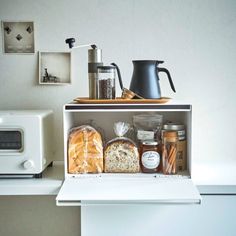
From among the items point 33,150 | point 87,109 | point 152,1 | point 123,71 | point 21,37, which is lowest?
point 33,150

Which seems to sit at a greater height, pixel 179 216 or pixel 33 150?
pixel 33 150

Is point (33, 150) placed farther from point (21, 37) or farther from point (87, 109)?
point (21, 37)

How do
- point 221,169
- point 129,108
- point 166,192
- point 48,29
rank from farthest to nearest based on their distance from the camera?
point 48,29 → point 221,169 → point 129,108 → point 166,192

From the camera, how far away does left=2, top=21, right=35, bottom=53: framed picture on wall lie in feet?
5.54

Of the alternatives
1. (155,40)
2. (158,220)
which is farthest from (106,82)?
(158,220)

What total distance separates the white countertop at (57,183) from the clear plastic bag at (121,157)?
0.69 feet

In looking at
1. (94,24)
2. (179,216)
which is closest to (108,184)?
(179,216)

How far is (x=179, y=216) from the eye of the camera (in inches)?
57.6

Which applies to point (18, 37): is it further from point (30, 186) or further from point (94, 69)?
point (30, 186)

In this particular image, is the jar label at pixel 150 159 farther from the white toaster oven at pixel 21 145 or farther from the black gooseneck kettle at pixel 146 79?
the white toaster oven at pixel 21 145

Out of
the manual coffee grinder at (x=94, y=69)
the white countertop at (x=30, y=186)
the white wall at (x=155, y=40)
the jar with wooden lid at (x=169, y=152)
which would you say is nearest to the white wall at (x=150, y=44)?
the white wall at (x=155, y=40)

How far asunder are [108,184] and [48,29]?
82 cm

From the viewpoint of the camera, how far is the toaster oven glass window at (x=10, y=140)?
4.59 feet

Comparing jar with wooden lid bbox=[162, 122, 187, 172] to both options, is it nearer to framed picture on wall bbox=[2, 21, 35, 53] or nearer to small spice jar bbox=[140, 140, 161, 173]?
small spice jar bbox=[140, 140, 161, 173]
